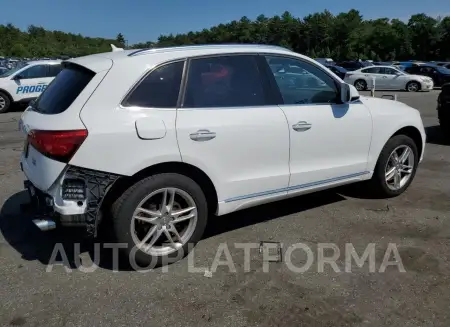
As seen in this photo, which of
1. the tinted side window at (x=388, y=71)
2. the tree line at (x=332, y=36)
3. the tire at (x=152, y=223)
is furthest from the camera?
the tree line at (x=332, y=36)

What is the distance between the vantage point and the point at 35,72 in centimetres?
1431

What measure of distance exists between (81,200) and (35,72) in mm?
12668

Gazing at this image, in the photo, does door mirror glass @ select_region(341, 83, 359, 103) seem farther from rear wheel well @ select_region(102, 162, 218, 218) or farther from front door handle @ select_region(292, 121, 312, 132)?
rear wheel well @ select_region(102, 162, 218, 218)

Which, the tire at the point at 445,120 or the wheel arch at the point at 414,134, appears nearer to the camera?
the wheel arch at the point at 414,134

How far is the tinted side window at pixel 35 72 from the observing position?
1417 cm

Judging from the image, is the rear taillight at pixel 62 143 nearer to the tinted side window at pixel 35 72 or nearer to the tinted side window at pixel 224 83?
the tinted side window at pixel 224 83

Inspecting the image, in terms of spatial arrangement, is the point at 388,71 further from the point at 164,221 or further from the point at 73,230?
the point at 164,221

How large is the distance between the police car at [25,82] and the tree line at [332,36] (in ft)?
138

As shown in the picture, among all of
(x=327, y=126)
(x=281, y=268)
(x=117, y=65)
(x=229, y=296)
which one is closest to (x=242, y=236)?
(x=281, y=268)

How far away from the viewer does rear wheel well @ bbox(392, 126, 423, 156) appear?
512 cm

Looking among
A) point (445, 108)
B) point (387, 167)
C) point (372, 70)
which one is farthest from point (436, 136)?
point (372, 70)

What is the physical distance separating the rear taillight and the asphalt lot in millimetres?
1007

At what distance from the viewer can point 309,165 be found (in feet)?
13.8

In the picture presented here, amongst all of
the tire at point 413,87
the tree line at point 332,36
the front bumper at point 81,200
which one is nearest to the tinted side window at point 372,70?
the tire at point 413,87
